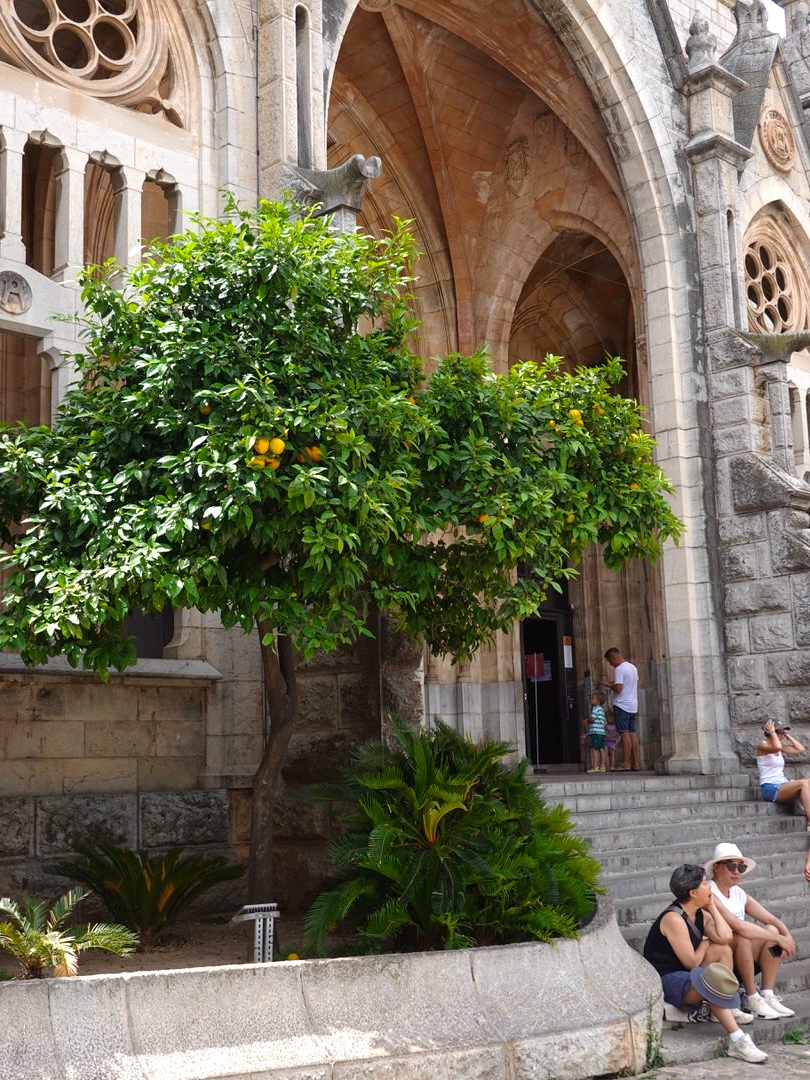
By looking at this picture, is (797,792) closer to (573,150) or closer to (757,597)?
(757,597)

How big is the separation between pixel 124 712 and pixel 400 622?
290 cm

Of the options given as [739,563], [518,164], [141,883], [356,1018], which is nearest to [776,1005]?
[356,1018]

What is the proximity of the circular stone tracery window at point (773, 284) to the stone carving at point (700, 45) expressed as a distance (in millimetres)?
2474

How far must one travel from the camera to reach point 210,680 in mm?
10555

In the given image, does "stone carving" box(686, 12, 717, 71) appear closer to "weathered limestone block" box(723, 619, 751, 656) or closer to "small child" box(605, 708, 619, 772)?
"weathered limestone block" box(723, 619, 751, 656)

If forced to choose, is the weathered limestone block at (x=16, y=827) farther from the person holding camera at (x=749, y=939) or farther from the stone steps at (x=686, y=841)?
the person holding camera at (x=749, y=939)

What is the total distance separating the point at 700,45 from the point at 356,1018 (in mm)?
13404

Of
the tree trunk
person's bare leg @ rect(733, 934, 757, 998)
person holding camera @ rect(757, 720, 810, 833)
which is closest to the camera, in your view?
person's bare leg @ rect(733, 934, 757, 998)

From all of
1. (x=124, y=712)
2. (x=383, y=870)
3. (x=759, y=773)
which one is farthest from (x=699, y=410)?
(x=383, y=870)

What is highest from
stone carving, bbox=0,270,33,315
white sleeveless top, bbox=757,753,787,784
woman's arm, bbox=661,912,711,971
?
stone carving, bbox=0,270,33,315

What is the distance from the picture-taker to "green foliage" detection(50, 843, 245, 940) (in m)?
8.57

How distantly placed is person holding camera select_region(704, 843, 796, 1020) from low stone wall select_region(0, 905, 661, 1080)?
69cm

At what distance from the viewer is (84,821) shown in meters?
9.60

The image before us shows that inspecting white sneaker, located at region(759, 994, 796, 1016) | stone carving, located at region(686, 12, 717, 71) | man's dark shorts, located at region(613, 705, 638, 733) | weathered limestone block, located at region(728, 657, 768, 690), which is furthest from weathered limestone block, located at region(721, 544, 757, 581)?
white sneaker, located at region(759, 994, 796, 1016)
